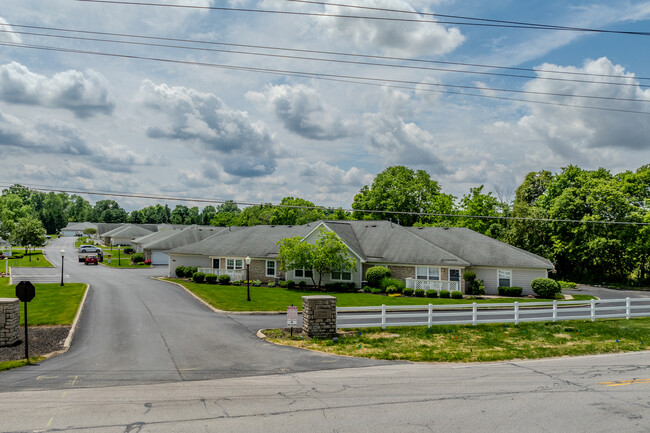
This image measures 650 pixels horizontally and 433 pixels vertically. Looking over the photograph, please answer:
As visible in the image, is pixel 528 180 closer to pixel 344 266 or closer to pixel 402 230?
pixel 402 230

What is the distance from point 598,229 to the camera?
165 ft

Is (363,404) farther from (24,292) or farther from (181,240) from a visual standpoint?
(181,240)

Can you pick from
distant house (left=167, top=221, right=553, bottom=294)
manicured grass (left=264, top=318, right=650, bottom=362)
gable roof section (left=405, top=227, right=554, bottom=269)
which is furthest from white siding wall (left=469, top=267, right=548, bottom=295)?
manicured grass (left=264, top=318, right=650, bottom=362)

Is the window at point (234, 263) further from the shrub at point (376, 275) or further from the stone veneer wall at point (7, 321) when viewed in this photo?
the stone veneer wall at point (7, 321)

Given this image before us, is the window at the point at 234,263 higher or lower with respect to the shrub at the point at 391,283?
higher

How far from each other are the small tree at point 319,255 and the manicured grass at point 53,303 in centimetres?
1601

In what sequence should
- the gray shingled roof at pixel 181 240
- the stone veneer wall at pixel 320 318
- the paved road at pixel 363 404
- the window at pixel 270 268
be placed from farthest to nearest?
the gray shingled roof at pixel 181 240 → the window at pixel 270 268 → the stone veneer wall at pixel 320 318 → the paved road at pixel 363 404

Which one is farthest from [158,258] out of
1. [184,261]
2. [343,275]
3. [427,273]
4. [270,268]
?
[427,273]

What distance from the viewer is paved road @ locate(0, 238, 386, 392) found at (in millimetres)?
13484

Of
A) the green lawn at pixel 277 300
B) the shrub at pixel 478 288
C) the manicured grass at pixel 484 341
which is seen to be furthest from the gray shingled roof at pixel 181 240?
the manicured grass at pixel 484 341

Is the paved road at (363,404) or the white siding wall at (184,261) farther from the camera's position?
the white siding wall at (184,261)

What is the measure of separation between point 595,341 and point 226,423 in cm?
1648

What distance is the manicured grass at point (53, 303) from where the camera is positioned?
73.1 feet

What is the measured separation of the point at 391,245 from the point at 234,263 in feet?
51.9
